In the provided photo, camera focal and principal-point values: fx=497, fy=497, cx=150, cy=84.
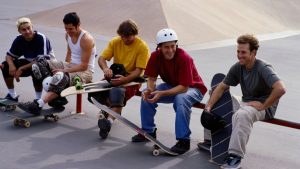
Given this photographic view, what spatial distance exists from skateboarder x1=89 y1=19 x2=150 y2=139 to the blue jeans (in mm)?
430

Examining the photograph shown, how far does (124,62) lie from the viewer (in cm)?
618

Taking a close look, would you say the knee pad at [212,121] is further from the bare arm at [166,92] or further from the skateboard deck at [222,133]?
the bare arm at [166,92]

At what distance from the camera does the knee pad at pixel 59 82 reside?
19.9ft

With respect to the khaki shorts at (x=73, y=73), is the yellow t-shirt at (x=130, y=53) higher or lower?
higher

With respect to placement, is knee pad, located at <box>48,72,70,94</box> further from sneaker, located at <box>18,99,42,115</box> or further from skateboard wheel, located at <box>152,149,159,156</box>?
skateboard wheel, located at <box>152,149,159,156</box>

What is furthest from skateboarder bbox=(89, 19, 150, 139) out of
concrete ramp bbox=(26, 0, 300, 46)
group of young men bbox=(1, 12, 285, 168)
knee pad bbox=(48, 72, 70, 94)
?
concrete ramp bbox=(26, 0, 300, 46)

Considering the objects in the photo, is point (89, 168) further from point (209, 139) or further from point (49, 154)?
point (209, 139)

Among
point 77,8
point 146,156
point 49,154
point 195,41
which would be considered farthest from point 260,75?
point 77,8

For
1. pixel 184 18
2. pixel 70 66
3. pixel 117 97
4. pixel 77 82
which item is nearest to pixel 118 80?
pixel 117 97

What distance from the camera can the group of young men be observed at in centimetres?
479

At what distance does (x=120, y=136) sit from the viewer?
19.2ft

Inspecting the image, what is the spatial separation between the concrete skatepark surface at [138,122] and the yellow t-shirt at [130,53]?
803mm

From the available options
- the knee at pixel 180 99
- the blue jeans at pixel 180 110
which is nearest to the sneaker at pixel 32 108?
the blue jeans at pixel 180 110

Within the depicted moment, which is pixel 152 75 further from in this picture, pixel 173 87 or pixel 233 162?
pixel 233 162
